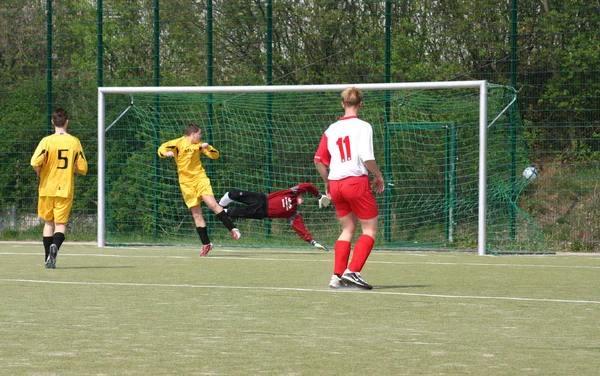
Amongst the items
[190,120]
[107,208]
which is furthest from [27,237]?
[190,120]

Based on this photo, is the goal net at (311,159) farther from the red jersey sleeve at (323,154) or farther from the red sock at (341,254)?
the red sock at (341,254)

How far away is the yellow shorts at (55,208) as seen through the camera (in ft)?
38.2

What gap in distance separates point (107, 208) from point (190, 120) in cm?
199

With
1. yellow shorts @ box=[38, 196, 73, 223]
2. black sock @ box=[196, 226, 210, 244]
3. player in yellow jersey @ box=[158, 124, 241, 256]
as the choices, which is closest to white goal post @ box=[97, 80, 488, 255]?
player in yellow jersey @ box=[158, 124, 241, 256]

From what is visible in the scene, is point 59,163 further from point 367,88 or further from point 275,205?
point 367,88

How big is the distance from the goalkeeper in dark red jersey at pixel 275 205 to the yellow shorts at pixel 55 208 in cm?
401

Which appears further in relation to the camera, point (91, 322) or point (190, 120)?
point (190, 120)

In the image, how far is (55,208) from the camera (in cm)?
1170

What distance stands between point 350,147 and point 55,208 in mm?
4090

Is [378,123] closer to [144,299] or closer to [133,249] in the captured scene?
[133,249]

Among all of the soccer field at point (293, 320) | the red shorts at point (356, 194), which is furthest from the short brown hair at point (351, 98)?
the soccer field at point (293, 320)

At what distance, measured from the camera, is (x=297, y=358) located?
218 inches

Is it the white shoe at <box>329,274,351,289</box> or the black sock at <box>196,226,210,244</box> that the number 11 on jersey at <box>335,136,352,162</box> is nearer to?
the white shoe at <box>329,274,351,289</box>

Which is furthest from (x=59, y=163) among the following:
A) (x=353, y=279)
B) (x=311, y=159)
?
(x=311, y=159)
